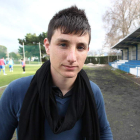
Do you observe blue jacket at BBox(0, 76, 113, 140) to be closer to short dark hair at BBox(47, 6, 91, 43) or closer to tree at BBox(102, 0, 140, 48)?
short dark hair at BBox(47, 6, 91, 43)

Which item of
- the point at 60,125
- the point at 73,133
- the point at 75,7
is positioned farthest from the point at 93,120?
the point at 75,7

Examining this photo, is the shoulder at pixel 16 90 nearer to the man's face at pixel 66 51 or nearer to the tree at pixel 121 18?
the man's face at pixel 66 51

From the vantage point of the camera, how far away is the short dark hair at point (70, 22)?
0.98 meters

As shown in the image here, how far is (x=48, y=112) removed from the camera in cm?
97

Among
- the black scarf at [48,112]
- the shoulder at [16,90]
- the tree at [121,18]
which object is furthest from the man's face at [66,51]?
the tree at [121,18]

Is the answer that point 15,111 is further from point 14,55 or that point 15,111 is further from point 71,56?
point 14,55

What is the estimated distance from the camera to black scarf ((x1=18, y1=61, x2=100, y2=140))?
39.4 inches

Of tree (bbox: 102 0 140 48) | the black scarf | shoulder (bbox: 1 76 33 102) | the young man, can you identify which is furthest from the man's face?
tree (bbox: 102 0 140 48)

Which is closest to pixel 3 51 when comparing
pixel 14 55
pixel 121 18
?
pixel 14 55

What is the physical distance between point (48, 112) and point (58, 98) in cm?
18

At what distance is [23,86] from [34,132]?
17.7 inches

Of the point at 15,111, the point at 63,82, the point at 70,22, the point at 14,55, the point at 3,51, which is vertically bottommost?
the point at 15,111

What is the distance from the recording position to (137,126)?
283cm

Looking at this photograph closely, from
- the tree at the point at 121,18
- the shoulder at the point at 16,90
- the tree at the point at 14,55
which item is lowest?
the shoulder at the point at 16,90
